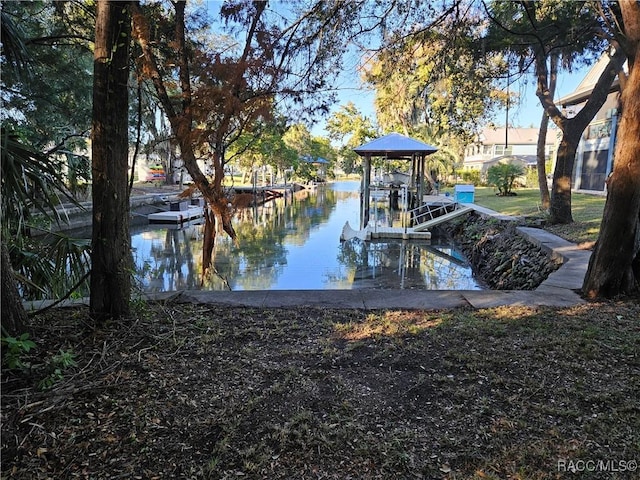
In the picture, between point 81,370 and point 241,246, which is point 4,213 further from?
point 241,246

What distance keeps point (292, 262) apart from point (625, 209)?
862cm

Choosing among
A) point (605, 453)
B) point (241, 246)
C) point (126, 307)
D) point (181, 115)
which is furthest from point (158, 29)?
point (241, 246)

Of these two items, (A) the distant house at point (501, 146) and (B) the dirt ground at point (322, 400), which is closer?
(B) the dirt ground at point (322, 400)

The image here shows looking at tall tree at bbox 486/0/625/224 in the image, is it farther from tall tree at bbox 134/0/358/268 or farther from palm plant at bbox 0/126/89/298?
palm plant at bbox 0/126/89/298

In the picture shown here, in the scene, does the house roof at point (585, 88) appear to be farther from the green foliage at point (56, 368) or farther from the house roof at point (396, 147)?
the green foliage at point (56, 368)

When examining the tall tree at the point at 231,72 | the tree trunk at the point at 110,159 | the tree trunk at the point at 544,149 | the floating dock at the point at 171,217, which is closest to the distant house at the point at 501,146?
the tree trunk at the point at 544,149

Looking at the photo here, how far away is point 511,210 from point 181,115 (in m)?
14.0

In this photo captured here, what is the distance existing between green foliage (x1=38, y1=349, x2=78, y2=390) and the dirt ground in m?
0.01

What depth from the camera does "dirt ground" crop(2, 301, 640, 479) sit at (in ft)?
6.97

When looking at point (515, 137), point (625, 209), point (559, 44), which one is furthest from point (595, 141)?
point (515, 137)

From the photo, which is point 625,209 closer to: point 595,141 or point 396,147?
point 396,147

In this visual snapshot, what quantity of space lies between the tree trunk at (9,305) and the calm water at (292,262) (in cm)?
438

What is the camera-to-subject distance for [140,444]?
2.24 meters

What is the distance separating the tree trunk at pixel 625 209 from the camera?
4.56m
